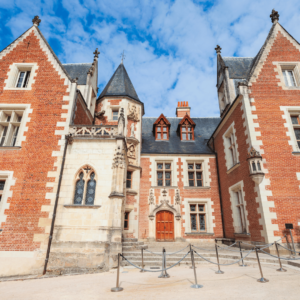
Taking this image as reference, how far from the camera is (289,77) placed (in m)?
11.9

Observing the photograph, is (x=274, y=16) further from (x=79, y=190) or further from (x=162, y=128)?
(x=79, y=190)

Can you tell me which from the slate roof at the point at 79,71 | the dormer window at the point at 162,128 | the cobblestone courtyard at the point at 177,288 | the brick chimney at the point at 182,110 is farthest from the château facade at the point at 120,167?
the brick chimney at the point at 182,110

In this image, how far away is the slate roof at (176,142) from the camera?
52.1ft

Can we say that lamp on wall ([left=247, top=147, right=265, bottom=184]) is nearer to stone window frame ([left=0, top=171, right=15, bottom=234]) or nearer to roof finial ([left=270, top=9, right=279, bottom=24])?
roof finial ([left=270, top=9, right=279, bottom=24])

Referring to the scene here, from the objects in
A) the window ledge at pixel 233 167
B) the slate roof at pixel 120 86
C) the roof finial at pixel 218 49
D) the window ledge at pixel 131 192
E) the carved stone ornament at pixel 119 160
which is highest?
the roof finial at pixel 218 49

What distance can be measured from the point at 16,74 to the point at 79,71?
16.6 feet

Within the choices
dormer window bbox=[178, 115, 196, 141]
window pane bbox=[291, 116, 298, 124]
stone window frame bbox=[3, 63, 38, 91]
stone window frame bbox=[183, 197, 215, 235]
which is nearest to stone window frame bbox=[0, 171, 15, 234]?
stone window frame bbox=[3, 63, 38, 91]

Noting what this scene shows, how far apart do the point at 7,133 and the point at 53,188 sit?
4028 mm

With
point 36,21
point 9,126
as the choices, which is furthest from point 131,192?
point 36,21

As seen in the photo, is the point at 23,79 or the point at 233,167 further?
the point at 233,167

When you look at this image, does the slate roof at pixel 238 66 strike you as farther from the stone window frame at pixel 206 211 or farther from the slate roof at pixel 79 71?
the slate roof at pixel 79 71

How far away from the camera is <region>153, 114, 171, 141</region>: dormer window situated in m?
17.4

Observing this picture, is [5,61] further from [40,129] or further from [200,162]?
[200,162]

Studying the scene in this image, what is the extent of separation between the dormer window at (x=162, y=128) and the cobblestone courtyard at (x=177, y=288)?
12064mm
